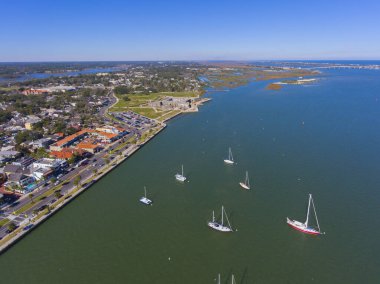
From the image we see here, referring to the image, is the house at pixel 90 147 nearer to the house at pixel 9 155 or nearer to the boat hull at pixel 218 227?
the house at pixel 9 155

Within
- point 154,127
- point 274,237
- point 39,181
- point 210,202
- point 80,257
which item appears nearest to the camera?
point 80,257

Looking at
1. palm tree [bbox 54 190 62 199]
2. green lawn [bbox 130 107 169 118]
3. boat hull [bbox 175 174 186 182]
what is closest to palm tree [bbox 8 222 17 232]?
palm tree [bbox 54 190 62 199]

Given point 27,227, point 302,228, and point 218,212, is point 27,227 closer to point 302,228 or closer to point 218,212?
point 218,212

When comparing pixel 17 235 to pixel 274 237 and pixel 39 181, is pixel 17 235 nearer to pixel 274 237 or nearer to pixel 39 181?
pixel 39 181

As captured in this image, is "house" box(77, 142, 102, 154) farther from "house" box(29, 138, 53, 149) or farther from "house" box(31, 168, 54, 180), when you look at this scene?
"house" box(31, 168, 54, 180)

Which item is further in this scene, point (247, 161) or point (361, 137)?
point (361, 137)

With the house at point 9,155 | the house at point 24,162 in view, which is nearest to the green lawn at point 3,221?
the house at point 24,162

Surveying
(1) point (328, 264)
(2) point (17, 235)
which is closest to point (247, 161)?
(1) point (328, 264)

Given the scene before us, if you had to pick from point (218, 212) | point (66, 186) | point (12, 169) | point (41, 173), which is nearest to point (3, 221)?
point (66, 186)
